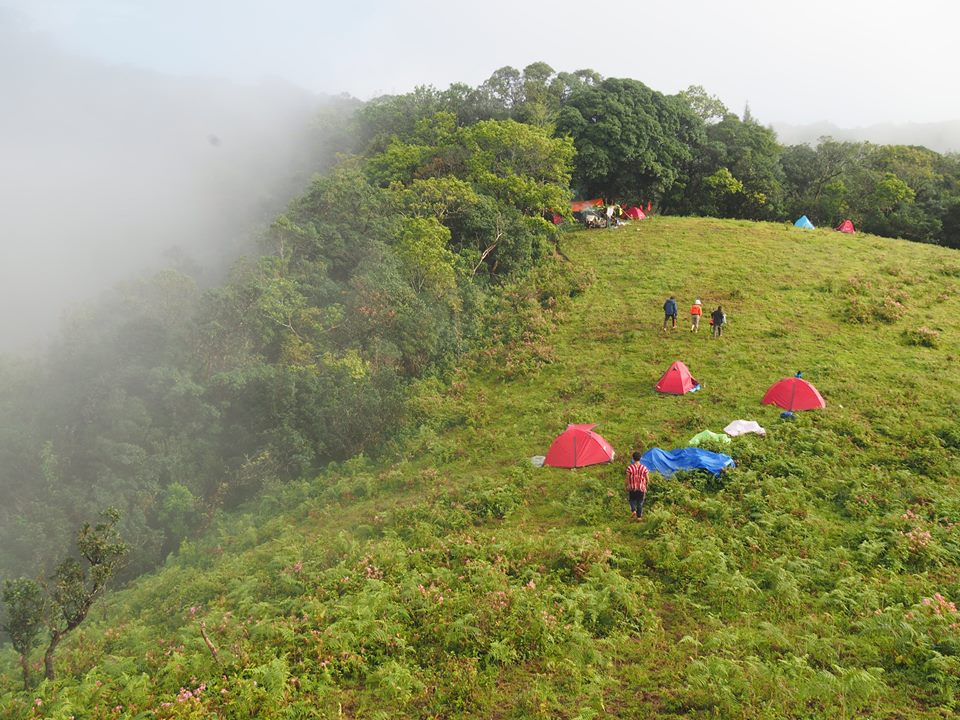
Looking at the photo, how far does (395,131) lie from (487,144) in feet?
58.9

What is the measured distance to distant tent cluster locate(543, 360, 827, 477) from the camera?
1670 centimetres

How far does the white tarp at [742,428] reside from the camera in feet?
60.4

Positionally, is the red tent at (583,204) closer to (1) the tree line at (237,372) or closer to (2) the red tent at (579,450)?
(1) the tree line at (237,372)

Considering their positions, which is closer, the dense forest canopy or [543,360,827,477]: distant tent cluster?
[543,360,827,477]: distant tent cluster

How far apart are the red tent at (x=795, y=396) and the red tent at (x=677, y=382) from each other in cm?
284

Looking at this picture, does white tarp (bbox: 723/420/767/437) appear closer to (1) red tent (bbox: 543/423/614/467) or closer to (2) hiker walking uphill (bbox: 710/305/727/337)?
(1) red tent (bbox: 543/423/614/467)

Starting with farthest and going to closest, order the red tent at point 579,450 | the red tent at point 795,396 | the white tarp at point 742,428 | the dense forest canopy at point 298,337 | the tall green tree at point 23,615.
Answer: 1. the dense forest canopy at point 298,337
2. the red tent at point 795,396
3. the white tarp at point 742,428
4. the red tent at point 579,450
5. the tall green tree at point 23,615

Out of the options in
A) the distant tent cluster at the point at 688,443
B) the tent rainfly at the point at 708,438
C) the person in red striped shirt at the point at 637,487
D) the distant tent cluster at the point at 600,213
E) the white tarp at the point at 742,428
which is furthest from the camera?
the distant tent cluster at the point at 600,213

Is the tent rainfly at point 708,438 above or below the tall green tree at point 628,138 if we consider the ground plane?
below

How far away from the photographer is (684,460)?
16766 mm

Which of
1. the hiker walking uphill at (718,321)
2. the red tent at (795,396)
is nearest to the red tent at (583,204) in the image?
the hiker walking uphill at (718,321)

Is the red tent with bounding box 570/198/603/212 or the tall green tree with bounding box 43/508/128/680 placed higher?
the red tent with bounding box 570/198/603/212

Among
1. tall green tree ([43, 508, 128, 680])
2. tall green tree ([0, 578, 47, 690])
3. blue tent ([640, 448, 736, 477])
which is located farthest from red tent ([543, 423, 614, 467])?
tall green tree ([0, 578, 47, 690])

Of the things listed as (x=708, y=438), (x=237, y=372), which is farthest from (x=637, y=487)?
(x=237, y=372)
